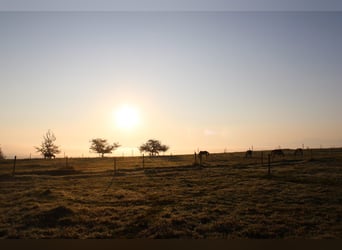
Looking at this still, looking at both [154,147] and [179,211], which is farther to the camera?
[154,147]

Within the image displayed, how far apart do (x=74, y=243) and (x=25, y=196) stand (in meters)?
7.75

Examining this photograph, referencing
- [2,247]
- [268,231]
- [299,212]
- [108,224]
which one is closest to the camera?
[2,247]

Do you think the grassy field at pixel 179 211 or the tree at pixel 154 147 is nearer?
the grassy field at pixel 179 211

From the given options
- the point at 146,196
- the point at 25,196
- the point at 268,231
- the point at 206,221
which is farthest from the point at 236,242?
the point at 25,196

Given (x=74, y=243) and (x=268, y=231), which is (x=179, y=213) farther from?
(x=74, y=243)

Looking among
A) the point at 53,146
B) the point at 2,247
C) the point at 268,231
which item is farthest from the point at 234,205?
the point at 53,146

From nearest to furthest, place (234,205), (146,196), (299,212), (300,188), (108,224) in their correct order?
(108,224) → (299,212) → (234,205) → (146,196) → (300,188)

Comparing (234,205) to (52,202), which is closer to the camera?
(234,205)

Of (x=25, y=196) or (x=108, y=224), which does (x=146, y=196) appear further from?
(x=25, y=196)

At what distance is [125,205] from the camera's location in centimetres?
978

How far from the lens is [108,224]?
7504 millimetres

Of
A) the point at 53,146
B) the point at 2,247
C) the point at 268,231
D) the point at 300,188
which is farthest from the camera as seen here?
the point at 53,146

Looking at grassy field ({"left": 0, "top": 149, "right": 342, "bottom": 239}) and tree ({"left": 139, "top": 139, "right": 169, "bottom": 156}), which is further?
tree ({"left": 139, "top": 139, "right": 169, "bottom": 156})

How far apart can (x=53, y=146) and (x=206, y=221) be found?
4566 cm
